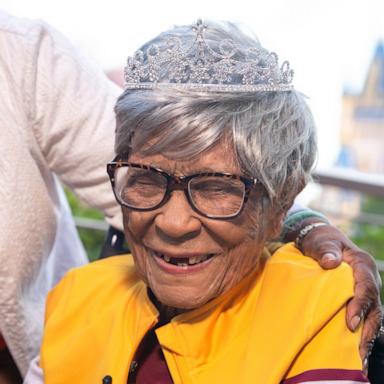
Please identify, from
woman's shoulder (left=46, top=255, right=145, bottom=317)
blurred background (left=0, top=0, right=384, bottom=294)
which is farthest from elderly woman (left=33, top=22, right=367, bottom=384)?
blurred background (left=0, top=0, right=384, bottom=294)

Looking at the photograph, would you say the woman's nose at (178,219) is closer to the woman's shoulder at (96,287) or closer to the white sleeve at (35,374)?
the woman's shoulder at (96,287)

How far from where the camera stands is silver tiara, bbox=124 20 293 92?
4.05 ft

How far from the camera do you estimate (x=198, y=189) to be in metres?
1.24

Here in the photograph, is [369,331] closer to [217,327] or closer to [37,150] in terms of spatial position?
[217,327]

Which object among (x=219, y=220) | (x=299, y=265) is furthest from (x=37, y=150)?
(x=299, y=265)

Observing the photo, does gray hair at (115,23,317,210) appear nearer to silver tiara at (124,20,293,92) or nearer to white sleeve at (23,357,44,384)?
silver tiara at (124,20,293,92)

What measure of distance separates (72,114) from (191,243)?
0.68 metres

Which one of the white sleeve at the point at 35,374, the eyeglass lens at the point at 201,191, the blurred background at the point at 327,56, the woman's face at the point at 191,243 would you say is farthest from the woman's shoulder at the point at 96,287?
the blurred background at the point at 327,56

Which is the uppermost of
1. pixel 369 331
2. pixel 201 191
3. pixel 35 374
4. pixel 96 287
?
pixel 201 191

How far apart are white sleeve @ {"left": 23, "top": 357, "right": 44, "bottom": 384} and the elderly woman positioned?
0.70ft

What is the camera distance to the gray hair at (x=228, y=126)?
1210 millimetres

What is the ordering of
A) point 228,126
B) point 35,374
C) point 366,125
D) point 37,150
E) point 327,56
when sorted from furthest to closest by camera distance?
point 366,125, point 327,56, point 37,150, point 35,374, point 228,126

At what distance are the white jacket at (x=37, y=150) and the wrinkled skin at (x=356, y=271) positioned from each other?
670mm

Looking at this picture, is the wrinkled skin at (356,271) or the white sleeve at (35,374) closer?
the wrinkled skin at (356,271)
